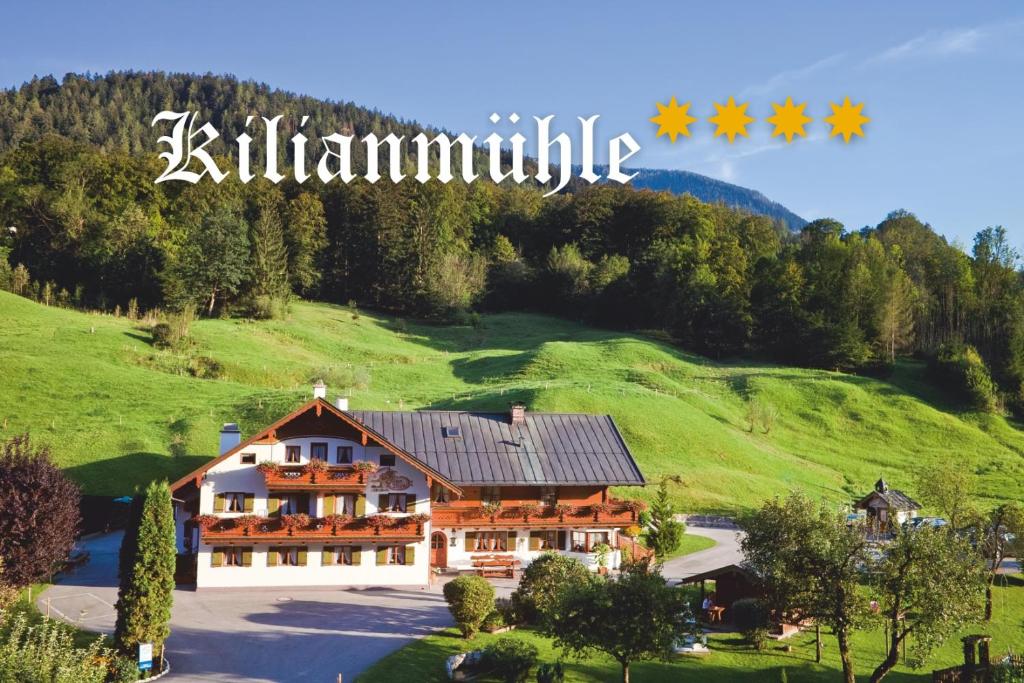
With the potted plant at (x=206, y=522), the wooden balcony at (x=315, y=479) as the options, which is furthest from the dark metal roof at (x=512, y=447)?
the potted plant at (x=206, y=522)

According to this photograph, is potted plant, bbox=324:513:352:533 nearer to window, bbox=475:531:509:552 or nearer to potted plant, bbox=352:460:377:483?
potted plant, bbox=352:460:377:483

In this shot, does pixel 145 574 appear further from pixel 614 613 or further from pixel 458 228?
pixel 458 228

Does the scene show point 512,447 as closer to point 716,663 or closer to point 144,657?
point 716,663

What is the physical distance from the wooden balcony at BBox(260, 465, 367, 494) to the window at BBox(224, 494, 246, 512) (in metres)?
1.30

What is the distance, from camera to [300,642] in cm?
3048

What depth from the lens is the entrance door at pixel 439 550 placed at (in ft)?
138

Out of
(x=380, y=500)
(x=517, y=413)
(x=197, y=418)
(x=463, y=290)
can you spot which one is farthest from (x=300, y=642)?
(x=463, y=290)

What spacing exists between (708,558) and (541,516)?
968 cm

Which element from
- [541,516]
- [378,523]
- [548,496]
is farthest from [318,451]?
[548,496]

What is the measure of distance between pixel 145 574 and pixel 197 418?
3422cm

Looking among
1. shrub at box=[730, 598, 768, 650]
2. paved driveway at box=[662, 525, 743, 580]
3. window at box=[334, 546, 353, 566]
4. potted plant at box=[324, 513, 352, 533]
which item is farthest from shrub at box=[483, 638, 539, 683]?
paved driveway at box=[662, 525, 743, 580]

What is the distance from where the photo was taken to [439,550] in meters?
42.3

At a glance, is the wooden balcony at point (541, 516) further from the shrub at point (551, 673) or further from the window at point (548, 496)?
the shrub at point (551, 673)

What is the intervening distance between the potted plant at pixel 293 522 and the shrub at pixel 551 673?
14.2 meters
